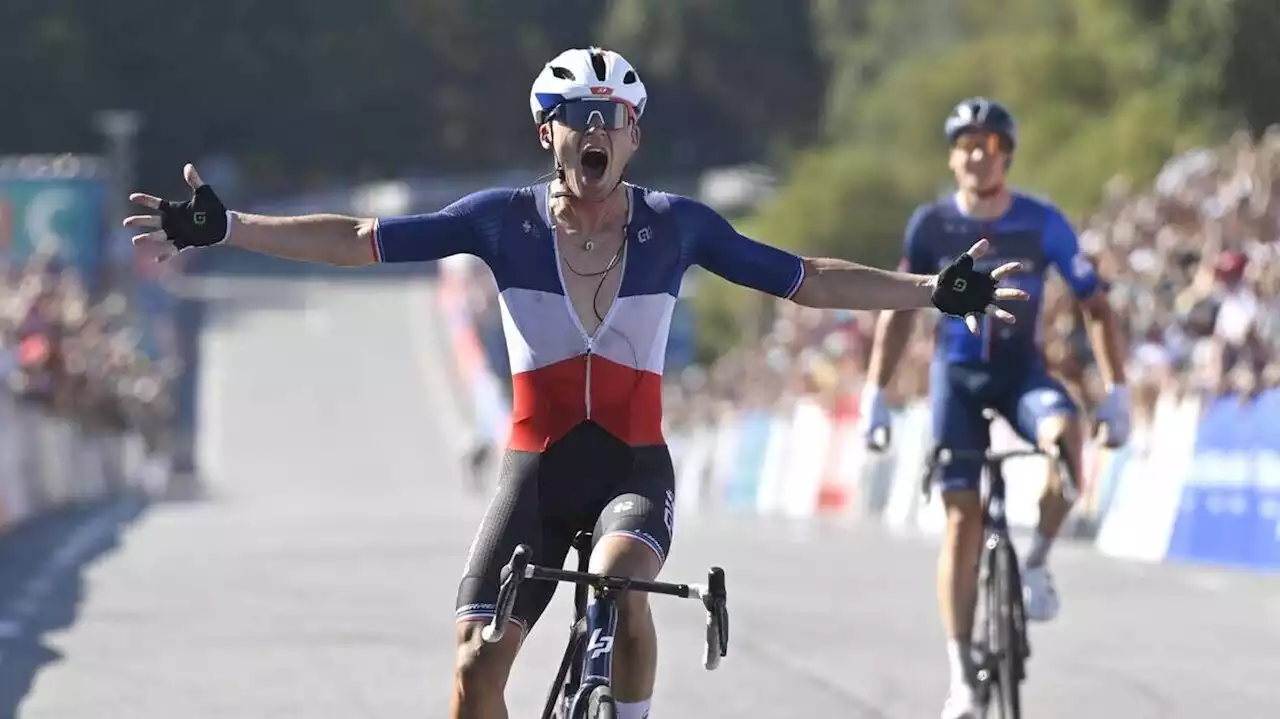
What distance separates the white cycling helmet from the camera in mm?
7793

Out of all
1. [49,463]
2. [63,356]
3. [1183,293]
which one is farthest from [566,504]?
[63,356]

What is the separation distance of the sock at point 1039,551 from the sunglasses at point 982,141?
147 centimetres

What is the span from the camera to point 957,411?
35.5ft

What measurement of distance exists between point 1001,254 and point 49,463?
59.6 feet

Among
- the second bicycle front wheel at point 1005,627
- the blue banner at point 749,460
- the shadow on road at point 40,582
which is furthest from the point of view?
the blue banner at point 749,460

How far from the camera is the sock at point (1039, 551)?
10.9m

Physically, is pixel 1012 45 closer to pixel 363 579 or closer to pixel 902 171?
pixel 902 171

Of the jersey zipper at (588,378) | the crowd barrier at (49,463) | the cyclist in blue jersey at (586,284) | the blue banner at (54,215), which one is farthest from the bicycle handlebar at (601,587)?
the blue banner at (54,215)

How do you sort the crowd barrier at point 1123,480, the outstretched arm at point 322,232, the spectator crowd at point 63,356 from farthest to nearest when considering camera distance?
the spectator crowd at point 63,356 < the crowd barrier at point 1123,480 < the outstretched arm at point 322,232

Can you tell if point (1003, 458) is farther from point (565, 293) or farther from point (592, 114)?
point (592, 114)

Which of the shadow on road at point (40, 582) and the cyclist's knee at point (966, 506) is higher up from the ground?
the cyclist's knee at point (966, 506)

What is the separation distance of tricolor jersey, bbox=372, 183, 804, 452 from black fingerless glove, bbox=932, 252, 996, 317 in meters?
0.43

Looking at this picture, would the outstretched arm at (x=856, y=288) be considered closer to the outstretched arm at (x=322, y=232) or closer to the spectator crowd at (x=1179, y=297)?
the outstretched arm at (x=322, y=232)

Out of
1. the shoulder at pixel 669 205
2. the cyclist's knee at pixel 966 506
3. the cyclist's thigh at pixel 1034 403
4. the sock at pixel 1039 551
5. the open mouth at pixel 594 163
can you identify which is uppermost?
the open mouth at pixel 594 163
